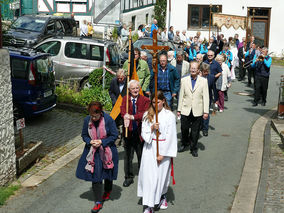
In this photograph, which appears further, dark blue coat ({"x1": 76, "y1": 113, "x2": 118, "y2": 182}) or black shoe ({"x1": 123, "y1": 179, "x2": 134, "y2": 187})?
black shoe ({"x1": 123, "y1": 179, "x2": 134, "y2": 187})

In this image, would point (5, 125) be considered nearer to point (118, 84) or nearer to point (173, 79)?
point (118, 84)

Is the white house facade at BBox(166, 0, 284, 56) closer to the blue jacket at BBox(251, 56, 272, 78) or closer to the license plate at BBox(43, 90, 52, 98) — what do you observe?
the blue jacket at BBox(251, 56, 272, 78)

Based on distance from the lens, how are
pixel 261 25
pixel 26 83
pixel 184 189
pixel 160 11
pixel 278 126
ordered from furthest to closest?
1. pixel 160 11
2. pixel 261 25
3. pixel 278 126
4. pixel 26 83
5. pixel 184 189

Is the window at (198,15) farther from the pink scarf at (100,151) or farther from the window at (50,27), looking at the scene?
the pink scarf at (100,151)

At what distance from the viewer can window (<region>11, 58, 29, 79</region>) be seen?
1159cm

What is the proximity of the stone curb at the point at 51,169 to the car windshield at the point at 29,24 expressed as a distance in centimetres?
1132

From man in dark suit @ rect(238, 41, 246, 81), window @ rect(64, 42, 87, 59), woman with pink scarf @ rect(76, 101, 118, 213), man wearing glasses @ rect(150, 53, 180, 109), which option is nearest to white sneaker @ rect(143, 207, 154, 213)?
woman with pink scarf @ rect(76, 101, 118, 213)

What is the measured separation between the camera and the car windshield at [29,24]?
20.7m

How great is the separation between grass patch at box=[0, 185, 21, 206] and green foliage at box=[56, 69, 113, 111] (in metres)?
5.78

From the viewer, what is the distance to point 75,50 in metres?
15.8

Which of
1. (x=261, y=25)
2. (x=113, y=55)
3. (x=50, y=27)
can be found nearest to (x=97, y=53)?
(x=113, y=55)

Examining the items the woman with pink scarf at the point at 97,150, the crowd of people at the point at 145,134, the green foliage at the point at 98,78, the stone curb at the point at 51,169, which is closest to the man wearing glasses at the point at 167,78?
the crowd of people at the point at 145,134

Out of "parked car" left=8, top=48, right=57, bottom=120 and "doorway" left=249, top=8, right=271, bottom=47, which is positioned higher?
"doorway" left=249, top=8, right=271, bottom=47

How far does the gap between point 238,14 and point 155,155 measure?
26.7 metres
